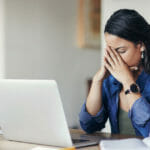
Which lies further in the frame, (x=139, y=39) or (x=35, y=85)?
(x=139, y=39)

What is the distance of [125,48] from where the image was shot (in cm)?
199

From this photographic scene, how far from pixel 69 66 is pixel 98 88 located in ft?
11.0

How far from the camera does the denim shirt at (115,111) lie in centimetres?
184

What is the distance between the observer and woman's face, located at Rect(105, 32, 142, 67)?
1.98 metres

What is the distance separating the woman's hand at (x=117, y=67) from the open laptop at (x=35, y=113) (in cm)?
43

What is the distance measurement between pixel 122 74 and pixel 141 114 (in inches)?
9.6

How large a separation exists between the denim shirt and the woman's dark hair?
0.14m

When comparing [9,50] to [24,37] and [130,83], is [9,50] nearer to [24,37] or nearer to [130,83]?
[24,37]

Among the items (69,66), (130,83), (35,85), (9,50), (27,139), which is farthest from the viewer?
(69,66)

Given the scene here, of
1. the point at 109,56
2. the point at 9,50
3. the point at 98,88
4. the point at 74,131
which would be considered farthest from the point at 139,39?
the point at 9,50

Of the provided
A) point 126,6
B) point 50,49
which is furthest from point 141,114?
point 50,49

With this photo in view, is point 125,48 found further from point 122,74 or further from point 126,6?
point 126,6

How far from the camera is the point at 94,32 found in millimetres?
5637

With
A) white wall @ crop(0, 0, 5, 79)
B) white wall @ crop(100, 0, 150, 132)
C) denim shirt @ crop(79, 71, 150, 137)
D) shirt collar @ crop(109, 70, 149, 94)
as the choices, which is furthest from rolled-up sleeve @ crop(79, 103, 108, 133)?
white wall @ crop(0, 0, 5, 79)
